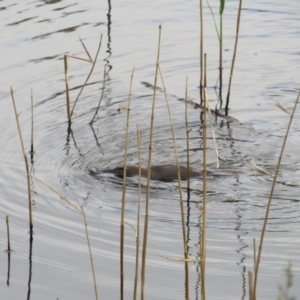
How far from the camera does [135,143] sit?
6285mm

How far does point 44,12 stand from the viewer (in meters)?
9.45

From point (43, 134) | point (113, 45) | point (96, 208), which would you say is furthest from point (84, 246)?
point (113, 45)

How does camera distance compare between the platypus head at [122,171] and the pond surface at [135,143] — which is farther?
the platypus head at [122,171]

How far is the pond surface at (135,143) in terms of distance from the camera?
14.3 ft

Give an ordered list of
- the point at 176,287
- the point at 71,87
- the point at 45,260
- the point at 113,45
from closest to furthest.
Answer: the point at 176,287 < the point at 45,260 < the point at 71,87 < the point at 113,45

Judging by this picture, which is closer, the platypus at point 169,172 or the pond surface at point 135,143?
the pond surface at point 135,143

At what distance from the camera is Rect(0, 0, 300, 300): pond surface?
14.3 ft

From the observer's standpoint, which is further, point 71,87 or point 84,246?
point 71,87

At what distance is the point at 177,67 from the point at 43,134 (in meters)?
1.92

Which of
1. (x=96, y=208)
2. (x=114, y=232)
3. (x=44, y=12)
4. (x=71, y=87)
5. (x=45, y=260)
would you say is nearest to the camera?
(x=45, y=260)

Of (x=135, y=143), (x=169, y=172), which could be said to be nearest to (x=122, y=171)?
(x=169, y=172)

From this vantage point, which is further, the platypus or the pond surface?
the platypus

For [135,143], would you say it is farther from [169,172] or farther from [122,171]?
[169,172]

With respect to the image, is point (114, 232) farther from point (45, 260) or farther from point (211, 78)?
point (211, 78)
